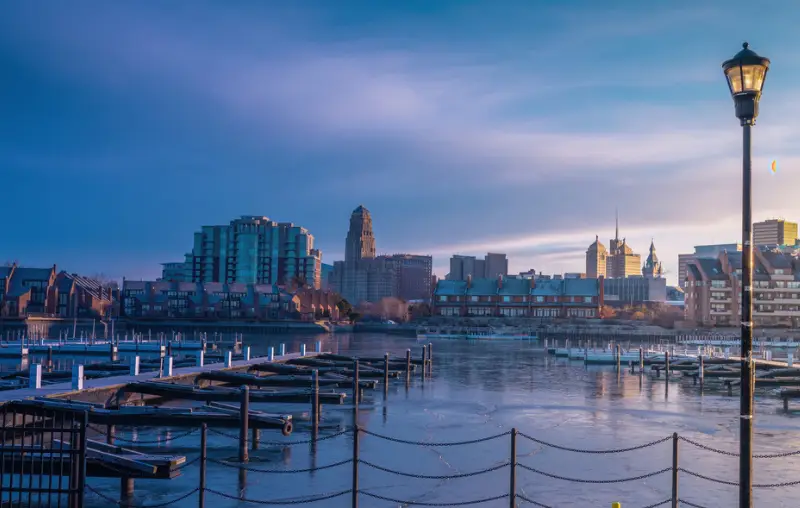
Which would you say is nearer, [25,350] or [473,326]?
[25,350]

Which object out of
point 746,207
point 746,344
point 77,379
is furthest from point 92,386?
point 746,207

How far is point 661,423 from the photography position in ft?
108

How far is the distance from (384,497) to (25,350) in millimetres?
A: 71791

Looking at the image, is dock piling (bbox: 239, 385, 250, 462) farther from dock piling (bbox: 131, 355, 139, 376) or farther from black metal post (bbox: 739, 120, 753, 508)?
black metal post (bbox: 739, 120, 753, 508)

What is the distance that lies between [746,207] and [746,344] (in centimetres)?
216

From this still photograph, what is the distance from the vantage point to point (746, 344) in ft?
39.3

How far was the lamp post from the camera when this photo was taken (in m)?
11.7

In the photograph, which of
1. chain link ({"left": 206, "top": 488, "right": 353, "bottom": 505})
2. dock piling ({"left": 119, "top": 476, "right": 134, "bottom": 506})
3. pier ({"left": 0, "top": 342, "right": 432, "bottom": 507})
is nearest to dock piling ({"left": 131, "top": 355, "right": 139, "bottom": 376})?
pier ({"left": 0, "top": 342, "right": 432, "bottom": 507})

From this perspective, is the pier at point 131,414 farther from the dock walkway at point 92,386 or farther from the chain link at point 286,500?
the chain link at point 286,500

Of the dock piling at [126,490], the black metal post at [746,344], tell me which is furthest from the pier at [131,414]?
the black metal post at [746,344]

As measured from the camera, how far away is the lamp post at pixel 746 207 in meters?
11.7

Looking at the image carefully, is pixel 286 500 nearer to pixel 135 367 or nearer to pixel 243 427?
pixel 243 427

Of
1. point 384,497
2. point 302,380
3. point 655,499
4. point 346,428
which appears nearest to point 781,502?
point 655,499

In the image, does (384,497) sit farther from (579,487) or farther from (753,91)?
(753,91)
